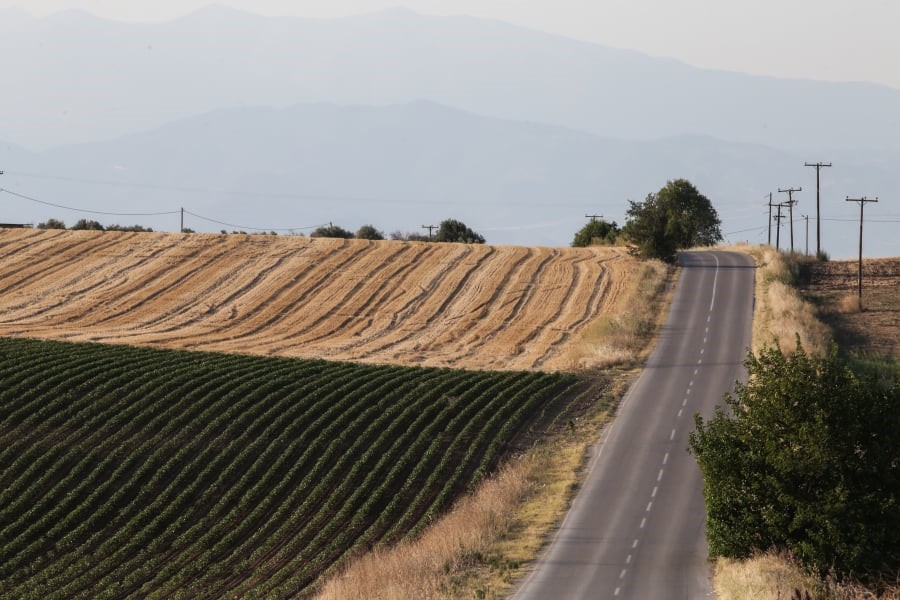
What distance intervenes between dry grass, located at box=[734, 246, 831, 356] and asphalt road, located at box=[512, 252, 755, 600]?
1.36m

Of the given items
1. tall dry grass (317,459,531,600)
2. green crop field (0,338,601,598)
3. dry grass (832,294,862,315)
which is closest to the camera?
tall dry grass (317,459,531,600)

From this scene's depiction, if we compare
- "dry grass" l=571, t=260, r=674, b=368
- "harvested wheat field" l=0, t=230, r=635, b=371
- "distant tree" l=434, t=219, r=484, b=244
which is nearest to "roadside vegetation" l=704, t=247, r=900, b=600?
"dry grass" l=571, t=260, r=674, b=368

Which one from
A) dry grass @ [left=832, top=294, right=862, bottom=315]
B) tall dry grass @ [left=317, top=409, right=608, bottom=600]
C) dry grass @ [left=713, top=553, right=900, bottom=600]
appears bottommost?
tall dry grass @ [left=317, top=409, right=608, bottom=600]

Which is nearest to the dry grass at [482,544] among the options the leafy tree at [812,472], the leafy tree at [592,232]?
the leafy tree at [812,472]

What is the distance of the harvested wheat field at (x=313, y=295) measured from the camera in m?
63.5

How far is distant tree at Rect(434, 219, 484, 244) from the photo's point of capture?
113 m

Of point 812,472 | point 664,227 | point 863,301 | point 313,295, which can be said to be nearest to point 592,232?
point 664,227

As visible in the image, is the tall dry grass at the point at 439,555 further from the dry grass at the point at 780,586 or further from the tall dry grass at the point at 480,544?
the dry grass at the point at 780,586

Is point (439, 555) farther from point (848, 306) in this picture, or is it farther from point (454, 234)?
point (454, 234)

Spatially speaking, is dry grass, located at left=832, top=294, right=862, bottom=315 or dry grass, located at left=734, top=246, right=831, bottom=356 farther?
dry grass, located at left=832, top=294, right=862, bottom=315

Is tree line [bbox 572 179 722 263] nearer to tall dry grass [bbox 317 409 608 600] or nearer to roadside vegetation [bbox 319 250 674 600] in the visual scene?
roadside vegetation [bbox 319 250 674 600]

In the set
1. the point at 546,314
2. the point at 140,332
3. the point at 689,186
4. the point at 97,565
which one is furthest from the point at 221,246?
the point at 97,565

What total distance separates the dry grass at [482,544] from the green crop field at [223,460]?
52.4 inches

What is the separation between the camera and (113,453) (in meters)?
39.3
